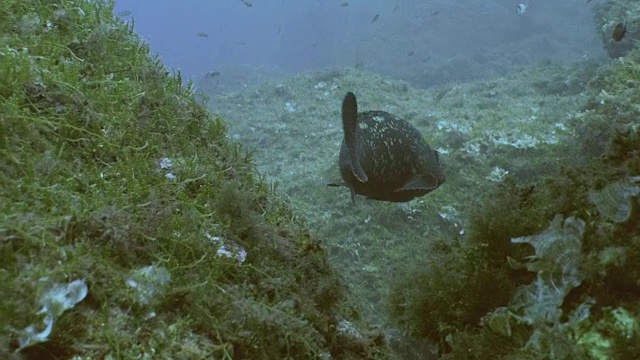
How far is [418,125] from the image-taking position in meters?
12.3

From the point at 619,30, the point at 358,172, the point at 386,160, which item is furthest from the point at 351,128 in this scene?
the point at 619,30

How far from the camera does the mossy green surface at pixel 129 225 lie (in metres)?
1.68

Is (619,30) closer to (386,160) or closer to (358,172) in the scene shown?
(386,160)

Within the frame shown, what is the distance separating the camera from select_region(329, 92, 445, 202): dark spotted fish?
351 centimetres

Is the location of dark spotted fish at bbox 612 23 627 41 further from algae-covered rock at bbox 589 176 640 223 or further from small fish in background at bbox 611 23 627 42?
algae-covered rock at bbox 589 176 640 223

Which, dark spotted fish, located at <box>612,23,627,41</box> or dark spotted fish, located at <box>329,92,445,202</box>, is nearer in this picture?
dark spotted fish, located at <box>329,92,445,202</box>

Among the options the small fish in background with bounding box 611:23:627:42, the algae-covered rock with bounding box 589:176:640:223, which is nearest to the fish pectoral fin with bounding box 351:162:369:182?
the algae-covered rock with bounding box 589:176:640:223

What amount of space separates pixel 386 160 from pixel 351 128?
68cm

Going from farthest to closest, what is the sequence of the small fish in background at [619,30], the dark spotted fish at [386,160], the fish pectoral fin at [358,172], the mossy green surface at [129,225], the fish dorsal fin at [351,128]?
the small fish in background at [619,30]
the dark spotted fish at [386,160]
the fish pectoral fin at [358,172]
the fish dorsal fin at [351,128]
the mossy green surface at [129,225]

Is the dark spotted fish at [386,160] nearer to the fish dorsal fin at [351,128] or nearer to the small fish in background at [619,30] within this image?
the fish dorsal fin at [351,128]

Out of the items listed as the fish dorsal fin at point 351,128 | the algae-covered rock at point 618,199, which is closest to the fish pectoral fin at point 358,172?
the fish dorsal fin at point 351,128

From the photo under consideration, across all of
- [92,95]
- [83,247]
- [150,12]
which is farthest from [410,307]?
[150,12]

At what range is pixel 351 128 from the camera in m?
3.16

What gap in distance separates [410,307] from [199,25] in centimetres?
12295
